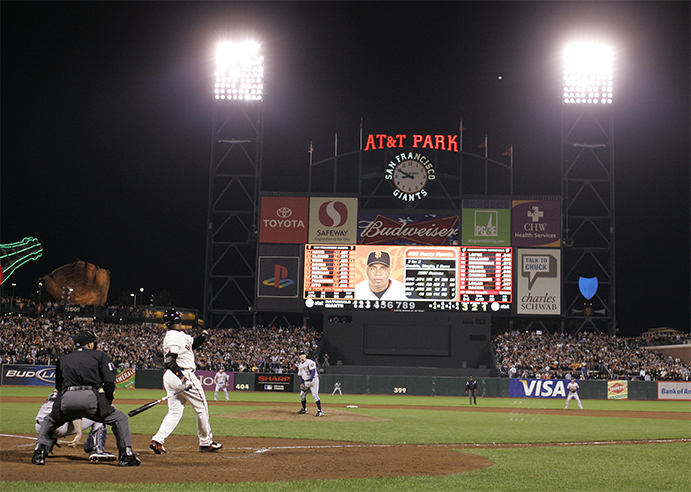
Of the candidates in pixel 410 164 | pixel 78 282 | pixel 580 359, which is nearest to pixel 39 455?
pixel 410 164

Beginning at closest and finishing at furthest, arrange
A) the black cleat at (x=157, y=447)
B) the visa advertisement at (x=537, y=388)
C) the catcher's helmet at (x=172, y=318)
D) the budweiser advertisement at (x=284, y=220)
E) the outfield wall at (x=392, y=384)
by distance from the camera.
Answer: the black cleat at (x=157, y=447) < the catcher's helmet at (x=172, y=318) < the visa advertisement at (x=537, y=388) < the outfield wall at (x=392, y=384) < the budweiser advertisement at (x=284, y=220)

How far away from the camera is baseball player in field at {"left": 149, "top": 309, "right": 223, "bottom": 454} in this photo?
10344 millimetres

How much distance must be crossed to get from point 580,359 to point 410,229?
47.7ft

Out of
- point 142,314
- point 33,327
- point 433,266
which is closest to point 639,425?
point 433,266

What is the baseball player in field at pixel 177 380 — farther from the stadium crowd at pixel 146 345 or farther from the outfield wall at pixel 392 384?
the stadium crowd at pixel 146 345

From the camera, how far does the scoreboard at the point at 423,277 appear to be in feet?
143

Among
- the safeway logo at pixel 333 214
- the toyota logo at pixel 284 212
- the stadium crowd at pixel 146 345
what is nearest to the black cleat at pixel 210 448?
the stadium crowd at pixel 146 345

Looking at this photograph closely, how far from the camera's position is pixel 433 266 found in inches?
1736

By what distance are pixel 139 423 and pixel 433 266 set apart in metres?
29.2

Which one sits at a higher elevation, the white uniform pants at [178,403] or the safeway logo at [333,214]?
the safeway logo at [333,214]

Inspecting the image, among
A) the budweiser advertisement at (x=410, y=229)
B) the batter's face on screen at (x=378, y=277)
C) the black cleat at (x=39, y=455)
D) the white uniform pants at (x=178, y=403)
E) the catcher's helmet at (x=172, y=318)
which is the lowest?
the black cleat at (x=39, y=455)

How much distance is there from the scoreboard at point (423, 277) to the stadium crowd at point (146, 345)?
480 cm

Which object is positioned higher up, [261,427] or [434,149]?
[434,149]

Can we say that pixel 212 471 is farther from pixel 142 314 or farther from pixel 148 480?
pixel 142 314
